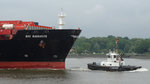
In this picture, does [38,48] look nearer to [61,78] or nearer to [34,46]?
[34,46]

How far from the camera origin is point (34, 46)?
49375 millimetres

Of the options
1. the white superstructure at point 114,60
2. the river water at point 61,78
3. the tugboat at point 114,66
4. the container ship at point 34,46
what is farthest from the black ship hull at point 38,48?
the white superstructure at point 114,60

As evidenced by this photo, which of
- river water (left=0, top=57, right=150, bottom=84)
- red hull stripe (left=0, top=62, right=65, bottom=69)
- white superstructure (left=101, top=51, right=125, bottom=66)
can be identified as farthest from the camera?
white superstructure (left=101, top=51, right=125, bottom=66)

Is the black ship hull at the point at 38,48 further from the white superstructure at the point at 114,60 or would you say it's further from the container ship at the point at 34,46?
the white superstructure at the point at 114,60

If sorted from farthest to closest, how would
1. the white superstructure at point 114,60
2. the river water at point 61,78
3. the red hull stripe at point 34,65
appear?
the white superstructure at point 114,60
the red hull stripe at point 34,65
the river water at point 61,78

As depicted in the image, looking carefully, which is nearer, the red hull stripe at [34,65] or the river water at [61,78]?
the river water at [61,78]

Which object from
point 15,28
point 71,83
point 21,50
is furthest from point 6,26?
point 71,83

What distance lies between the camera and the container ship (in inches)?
1932

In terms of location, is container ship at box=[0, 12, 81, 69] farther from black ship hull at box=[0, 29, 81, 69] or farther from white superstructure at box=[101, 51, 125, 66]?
white superstructure at box=[101, 51, 125, 66]

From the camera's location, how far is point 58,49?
162ft

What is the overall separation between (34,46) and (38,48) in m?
0.66

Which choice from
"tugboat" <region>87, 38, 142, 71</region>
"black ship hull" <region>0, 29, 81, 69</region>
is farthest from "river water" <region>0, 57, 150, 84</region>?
"black ship hull" <region>0, 29, 81, 69</region>

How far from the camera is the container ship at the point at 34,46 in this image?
4906 centimetres

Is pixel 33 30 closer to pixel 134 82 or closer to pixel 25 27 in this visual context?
pixel 25 27
